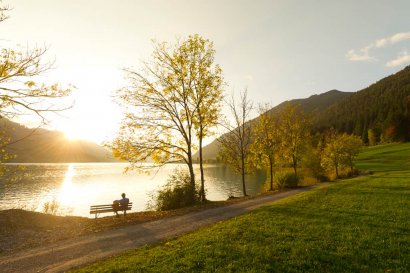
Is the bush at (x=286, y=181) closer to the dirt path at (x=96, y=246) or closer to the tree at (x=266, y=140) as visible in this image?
the tree at (x=266, y=140)

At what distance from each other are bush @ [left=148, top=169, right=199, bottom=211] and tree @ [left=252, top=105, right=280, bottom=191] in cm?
1473

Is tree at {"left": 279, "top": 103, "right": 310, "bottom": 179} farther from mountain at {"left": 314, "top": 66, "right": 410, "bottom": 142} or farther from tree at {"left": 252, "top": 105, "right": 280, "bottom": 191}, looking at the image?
mountain at {"left": 314, "top": 66, "right": 410, "bottom": 142}

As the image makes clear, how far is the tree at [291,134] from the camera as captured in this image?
46031 millimetres

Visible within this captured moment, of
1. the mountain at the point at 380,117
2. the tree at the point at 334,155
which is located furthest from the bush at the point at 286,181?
the mountain at the point at 380,117

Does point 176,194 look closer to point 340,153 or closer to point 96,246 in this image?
point 96,246

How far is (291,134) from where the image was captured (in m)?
46.2

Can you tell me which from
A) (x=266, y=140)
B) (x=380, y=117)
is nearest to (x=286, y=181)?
(x=266, y=140)

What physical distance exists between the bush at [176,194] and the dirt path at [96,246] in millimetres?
6162

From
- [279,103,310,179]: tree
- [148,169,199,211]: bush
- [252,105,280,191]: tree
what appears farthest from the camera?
[279,103,310,179]: tree

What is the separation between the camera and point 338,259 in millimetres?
8781

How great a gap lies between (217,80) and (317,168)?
38337mm

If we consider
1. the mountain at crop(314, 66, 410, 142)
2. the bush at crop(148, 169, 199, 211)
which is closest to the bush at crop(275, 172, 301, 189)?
the bush at crop(148, 169, 199, 211)

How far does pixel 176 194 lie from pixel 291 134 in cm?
2717

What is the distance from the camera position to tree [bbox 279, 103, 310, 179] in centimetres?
4603
